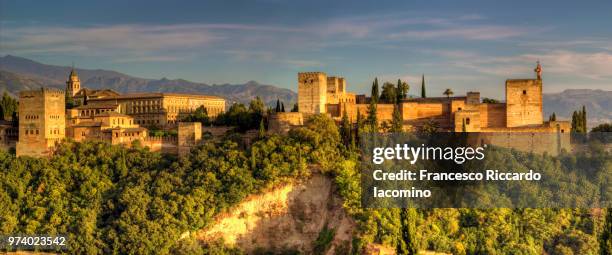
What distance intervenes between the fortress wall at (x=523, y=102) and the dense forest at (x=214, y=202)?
2.27 m

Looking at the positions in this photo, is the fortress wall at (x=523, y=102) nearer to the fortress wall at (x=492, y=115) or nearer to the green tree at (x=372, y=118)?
the fortress wall at (x=492, y=115)

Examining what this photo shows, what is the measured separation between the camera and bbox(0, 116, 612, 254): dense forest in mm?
39125

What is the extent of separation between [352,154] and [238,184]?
18.5 feet

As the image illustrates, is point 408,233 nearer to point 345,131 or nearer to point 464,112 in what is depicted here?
point 345,131

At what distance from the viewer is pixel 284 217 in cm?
4281

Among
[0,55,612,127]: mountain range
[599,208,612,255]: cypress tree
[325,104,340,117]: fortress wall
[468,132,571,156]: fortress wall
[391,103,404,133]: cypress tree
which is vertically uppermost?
[0,55,612,127]: mountain range

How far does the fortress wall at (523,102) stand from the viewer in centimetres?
4506

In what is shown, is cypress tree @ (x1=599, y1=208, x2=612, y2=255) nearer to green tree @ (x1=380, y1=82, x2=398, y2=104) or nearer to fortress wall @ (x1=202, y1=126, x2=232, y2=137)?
green tree @ (x1=380, y1=82, x2=398, y2=104)

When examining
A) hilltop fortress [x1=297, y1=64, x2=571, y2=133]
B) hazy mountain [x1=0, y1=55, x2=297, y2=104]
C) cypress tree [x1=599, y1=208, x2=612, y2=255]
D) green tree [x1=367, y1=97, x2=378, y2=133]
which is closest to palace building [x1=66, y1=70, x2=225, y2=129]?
hilltop fortress [x1=297, y1=64, x2=571, y2=133]

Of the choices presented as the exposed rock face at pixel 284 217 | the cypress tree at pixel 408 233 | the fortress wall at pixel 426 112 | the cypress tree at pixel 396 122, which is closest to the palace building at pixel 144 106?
the exposed rock face at pixel 284 217

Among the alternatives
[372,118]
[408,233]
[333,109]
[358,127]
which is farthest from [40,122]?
[408,233]

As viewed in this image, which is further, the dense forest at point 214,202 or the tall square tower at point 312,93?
the tall square tower at point 312,93

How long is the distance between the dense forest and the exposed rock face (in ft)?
2.35

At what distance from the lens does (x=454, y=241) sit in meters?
39.1
